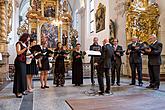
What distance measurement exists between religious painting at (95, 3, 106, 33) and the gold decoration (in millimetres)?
4616

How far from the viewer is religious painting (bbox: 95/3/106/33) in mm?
15111

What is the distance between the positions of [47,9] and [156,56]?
14.1 metres

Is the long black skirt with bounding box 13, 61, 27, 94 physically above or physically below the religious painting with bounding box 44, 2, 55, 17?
below

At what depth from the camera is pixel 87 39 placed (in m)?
18.8

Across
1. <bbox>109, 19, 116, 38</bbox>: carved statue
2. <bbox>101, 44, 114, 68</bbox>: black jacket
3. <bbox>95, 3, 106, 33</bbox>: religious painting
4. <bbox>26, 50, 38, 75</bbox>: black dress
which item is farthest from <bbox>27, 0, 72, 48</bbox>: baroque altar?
<bbox>101, 44, 114, 68</bbox>: black jacket

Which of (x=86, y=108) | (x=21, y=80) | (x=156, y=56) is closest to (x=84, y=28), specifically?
(x=156, y=56)

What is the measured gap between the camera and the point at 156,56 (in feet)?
21.9

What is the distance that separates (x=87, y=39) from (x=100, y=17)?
3.53 meters

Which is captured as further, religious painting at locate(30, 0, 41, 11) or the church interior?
religious painting at locate(30, 0, 41, 11)

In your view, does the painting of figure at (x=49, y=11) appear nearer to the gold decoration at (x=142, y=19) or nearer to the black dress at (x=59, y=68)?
the gold decoration at (x=142, y=19)

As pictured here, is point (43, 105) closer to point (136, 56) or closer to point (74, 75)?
point (74, 75)

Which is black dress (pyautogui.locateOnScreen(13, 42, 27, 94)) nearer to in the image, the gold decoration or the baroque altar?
the gold decoration

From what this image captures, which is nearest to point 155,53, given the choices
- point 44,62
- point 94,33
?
point 44,62

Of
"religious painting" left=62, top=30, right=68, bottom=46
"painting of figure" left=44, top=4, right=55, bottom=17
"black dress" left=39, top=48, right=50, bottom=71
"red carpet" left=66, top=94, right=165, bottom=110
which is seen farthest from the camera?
"painting of figure" left=44, top=4, right=55, bottom=17
